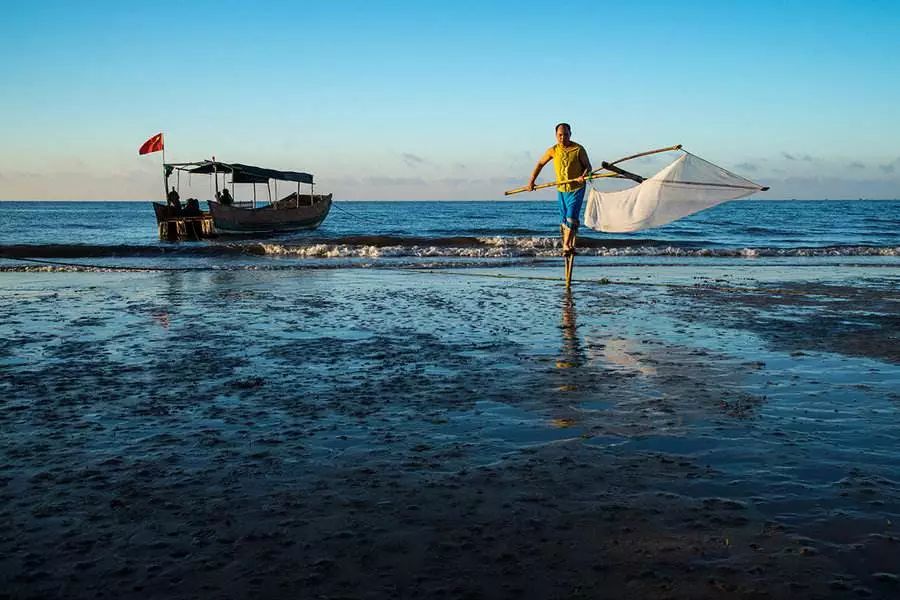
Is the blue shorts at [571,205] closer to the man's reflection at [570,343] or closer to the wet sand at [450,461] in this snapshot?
the man's reflection at [570,343]

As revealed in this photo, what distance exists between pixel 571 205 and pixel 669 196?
59.9 inches

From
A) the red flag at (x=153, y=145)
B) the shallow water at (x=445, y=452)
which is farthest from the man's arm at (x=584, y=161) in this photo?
the red flag at (x=153, y=145)

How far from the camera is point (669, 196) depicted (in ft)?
35.0

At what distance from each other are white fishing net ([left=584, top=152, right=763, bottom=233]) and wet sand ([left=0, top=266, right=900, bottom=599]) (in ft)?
7.86

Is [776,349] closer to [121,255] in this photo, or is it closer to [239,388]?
[239,388]

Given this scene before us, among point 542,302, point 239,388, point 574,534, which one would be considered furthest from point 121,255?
point 574,534

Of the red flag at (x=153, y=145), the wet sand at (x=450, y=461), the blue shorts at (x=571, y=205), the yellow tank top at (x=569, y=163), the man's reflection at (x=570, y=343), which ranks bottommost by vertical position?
the wet sand at (x=450, y=461)

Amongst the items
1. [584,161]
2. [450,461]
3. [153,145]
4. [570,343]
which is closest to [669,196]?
[584,161]

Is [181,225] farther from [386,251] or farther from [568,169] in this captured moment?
[568,169]

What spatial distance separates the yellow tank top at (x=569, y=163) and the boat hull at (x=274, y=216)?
23.2 metres

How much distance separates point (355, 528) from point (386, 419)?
63.5 inches

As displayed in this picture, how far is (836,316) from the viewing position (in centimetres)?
934

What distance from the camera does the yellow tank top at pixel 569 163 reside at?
36.8 feet

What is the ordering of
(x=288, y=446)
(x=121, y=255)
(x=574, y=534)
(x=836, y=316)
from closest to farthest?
(x=574, y=534)
(x=288, y=446)
(x=836, y=316)
(x=121, y=255)
